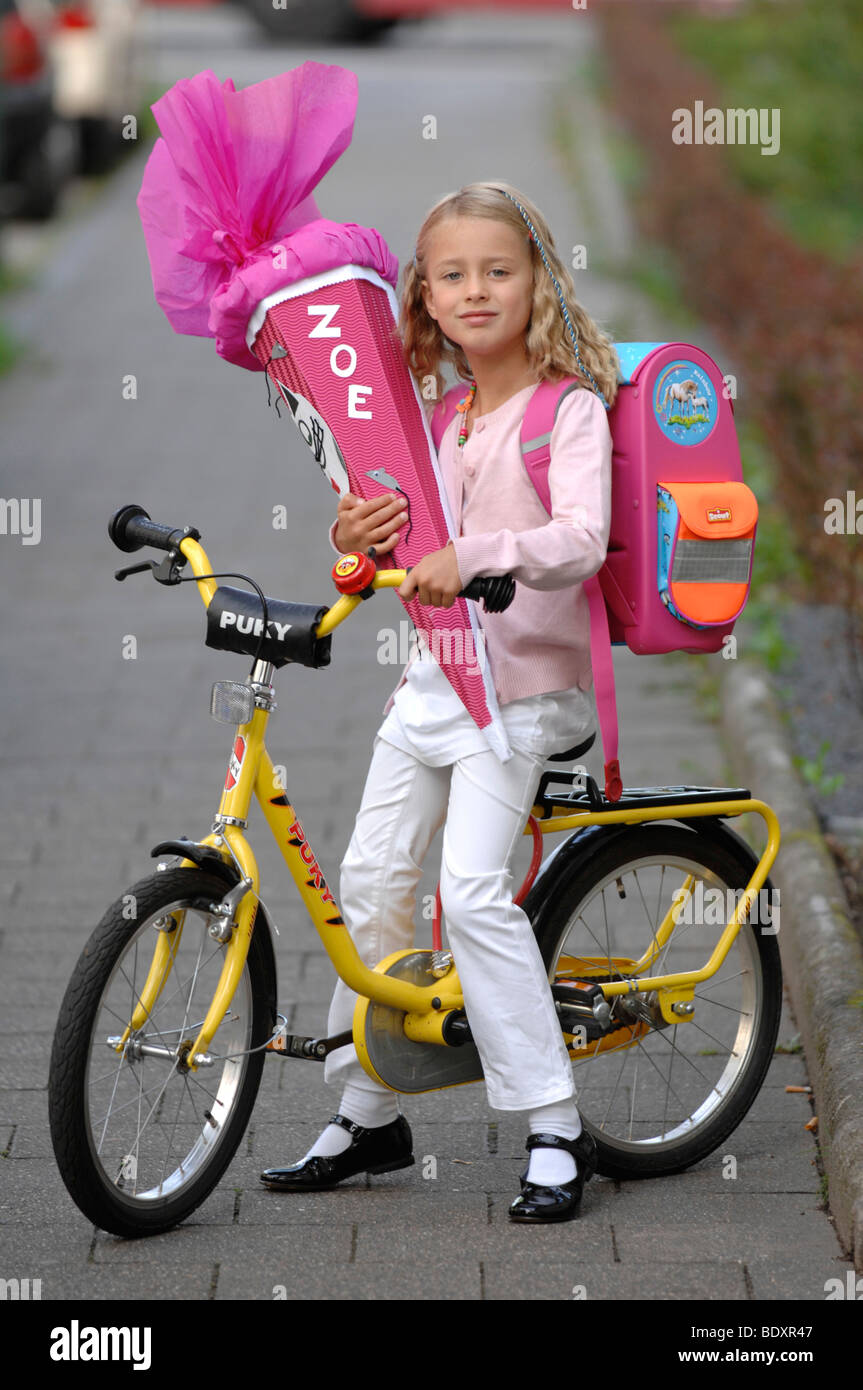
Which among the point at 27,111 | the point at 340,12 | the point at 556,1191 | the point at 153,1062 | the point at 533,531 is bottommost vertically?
the point at 556,1191

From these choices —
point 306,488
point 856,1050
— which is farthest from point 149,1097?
point 306,488

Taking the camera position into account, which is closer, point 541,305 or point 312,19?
point 541,305

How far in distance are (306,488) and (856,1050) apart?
612 centimetres

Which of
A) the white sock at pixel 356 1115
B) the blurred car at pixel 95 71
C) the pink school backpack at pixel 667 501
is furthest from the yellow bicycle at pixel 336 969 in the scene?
the blurred car at pixel 95 71

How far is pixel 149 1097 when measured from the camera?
141 inches

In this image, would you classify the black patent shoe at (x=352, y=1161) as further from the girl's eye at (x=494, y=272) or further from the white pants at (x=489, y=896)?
the girl's eye at (x=494, y=272)

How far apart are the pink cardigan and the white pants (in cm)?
17

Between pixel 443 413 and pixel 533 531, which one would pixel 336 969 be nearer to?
pixel 533 531

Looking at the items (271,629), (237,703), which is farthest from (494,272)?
(237,703)

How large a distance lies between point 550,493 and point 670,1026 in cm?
117

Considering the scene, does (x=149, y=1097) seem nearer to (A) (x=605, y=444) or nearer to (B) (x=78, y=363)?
(A) (x=605, y=444)

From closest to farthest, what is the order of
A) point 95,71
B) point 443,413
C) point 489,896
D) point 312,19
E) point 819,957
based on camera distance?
point 489,896, point 443,413, point 819,957, point 95,71, point 312,19

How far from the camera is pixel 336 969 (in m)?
3.38
